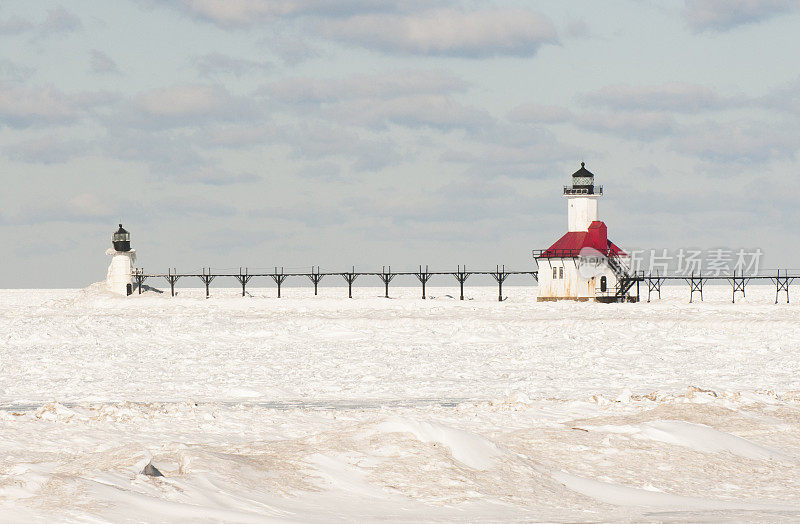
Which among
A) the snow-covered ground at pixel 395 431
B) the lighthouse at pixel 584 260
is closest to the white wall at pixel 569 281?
the lighthouse at pixel 584 260

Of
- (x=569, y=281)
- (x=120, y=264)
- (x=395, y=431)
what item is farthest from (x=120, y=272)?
(x=395, y=431)

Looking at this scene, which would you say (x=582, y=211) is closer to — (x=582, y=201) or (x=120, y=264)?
(x=582, y=201)

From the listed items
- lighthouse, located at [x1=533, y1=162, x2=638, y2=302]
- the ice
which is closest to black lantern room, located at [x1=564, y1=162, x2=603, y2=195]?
lighthouse, located at [x1=533, y1=162, x2=638, y2=302]

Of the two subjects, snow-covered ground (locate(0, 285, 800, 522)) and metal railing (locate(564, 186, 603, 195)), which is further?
metal railing (locate(564, 186, 603, 195))

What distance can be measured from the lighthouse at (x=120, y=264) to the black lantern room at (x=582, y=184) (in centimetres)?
2871

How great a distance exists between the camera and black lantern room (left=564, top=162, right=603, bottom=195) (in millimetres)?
59531

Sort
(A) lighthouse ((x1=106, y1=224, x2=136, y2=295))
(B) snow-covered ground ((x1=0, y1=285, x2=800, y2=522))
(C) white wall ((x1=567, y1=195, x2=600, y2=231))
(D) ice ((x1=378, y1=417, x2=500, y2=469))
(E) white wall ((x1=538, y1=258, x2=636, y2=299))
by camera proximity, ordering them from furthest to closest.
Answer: (A) lighthouse ((x1=106, y1=224, x2=136, y2=295)) < (C) white wall ((x1=567, y1=195, x2=600, y2=231)) < (E) white wall ((x1=538, y1=258, x2=636, y2=299)) < (D) ice ((x1=378, y1=417, x2=500, y2=469)) < (B) snow-covered ground ((x1=0, y1=285, x2=800, y2=522))

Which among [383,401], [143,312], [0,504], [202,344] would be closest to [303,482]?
[0,504]

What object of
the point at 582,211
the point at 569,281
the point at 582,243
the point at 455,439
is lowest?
the point at 455,439

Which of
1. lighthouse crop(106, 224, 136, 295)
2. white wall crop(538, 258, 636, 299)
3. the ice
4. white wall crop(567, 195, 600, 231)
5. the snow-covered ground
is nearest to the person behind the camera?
the snow-covered ground

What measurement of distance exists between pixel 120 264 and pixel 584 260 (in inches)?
1185

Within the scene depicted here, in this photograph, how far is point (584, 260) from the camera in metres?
57.5

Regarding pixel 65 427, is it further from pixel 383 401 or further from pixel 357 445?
pixel 383 401

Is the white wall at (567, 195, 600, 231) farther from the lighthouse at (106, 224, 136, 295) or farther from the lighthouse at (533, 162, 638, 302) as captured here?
the lighthouse at (106, 224, 136, 295)
